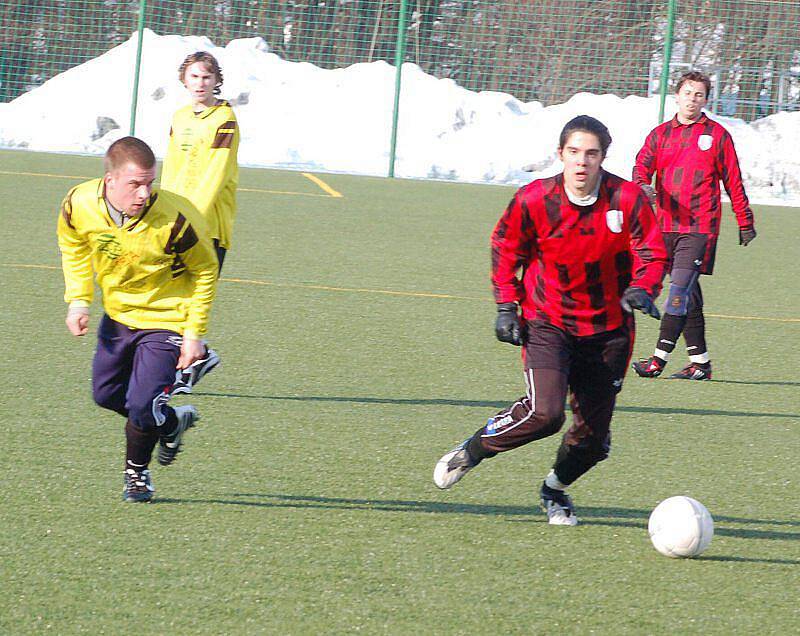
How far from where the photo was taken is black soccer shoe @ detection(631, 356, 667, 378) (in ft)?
26.0

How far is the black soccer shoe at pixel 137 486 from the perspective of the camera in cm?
484

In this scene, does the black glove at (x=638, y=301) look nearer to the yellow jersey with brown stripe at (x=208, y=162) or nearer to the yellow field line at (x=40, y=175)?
the yellow jersey with brown stripe at (x=208, y=162)

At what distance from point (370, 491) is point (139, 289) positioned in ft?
4.11

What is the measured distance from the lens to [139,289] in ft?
15.7

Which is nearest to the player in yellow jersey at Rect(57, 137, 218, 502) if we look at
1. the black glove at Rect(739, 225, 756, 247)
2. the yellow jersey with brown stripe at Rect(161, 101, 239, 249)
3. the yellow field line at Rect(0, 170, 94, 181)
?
the yellow jersey with brown stripe at Rect(161, 101, 239, 249)

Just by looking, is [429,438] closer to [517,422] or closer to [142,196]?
[517,422]

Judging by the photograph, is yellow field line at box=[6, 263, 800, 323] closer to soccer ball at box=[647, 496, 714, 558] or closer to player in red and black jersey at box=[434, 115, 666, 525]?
player in red and black jersey at box=[434, 115, 666, 525]

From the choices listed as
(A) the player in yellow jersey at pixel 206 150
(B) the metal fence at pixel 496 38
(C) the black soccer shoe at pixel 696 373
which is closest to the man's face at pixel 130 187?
(A) the player in yellow jersey at pixel 206 150

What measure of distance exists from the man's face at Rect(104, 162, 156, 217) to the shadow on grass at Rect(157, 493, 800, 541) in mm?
1168

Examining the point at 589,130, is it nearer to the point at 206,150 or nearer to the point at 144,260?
the point at 144,260

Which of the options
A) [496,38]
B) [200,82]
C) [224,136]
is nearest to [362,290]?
[224,136]

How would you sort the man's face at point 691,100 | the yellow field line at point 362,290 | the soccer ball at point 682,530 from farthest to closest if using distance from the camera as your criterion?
the yellow field line at point 362,290 < the man's face at point 691,100 < the soccer ball at point 682,530

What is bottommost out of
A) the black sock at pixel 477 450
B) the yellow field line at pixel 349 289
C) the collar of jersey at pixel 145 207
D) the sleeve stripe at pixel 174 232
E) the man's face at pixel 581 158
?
the black sock at pixel 477 450

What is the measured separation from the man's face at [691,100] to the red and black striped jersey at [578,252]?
10.7 feet
